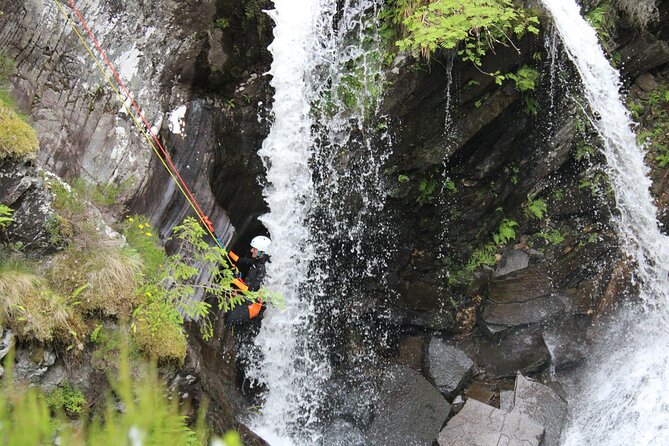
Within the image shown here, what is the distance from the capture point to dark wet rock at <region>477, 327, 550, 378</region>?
9.34m

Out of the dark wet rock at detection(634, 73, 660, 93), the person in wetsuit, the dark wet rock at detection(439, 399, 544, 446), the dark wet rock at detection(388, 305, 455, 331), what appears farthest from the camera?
the dark wet rock at detection(634, 73, 660, 93)

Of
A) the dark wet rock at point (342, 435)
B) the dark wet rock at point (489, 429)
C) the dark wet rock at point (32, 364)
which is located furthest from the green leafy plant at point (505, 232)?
the dark wet rock at point (32, 364)

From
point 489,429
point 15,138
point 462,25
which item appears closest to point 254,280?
point 15,138

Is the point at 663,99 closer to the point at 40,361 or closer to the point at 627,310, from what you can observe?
the point at 627,310

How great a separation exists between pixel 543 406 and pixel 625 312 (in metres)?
2.54

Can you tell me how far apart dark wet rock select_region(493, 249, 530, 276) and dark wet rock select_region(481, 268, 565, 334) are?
94mm

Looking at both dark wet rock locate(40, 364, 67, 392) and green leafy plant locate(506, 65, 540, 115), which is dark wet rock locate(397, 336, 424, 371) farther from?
dark wet rock locate(40, 364, 67, 392)

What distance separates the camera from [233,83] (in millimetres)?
8109

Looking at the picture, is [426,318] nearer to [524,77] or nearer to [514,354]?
[514,354]

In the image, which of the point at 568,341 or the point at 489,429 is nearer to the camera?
the point at 489,429

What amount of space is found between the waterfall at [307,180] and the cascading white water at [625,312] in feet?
11.0

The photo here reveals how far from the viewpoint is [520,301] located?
31.9 ft

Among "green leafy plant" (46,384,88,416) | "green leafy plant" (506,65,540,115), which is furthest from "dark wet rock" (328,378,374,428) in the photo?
"green leafy plant" (506,65,540,115)

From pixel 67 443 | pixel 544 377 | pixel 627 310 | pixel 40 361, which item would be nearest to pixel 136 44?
pixel 40 361
